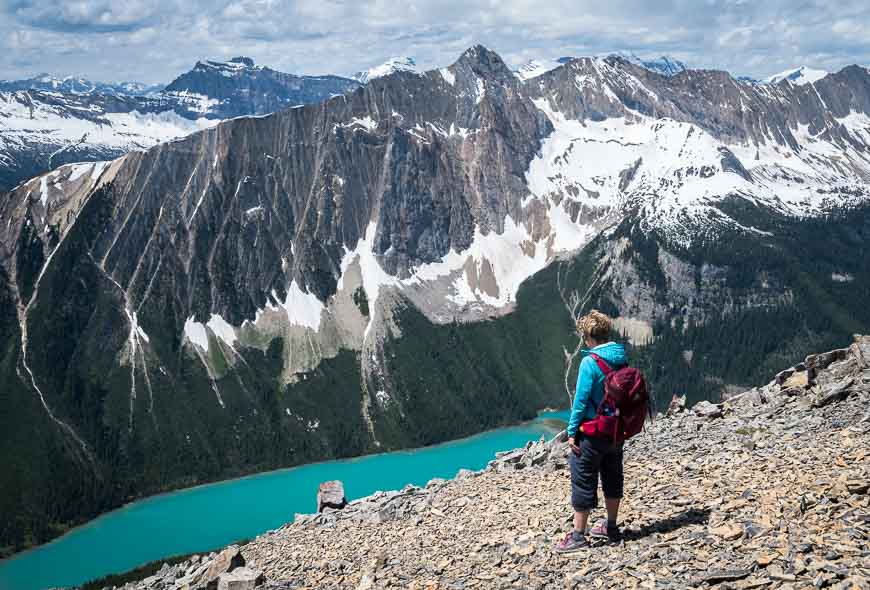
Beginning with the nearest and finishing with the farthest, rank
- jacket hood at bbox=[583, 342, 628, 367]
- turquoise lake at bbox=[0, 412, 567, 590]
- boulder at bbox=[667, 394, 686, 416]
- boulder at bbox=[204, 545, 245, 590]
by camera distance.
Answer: jacket hood at bbox=[583, 342, 628, 367], boulder at bbox=[204, 545, 245, 590], boulder at bbox=[667, 394, 686, 416], turquoise lake at bbox=[0, 412, 567, 590]

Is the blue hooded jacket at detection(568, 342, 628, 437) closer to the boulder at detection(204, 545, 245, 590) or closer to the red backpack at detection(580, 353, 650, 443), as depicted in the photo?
the red backpack at detection(580, 353, 650, 443)

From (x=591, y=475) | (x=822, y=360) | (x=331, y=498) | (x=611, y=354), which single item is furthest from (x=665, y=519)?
(x=822, y=360)

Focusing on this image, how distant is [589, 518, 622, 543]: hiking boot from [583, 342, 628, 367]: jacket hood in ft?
14.1

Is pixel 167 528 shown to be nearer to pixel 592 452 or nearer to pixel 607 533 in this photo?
pixel 607 533

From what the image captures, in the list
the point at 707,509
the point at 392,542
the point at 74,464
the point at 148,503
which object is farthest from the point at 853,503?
the point at 74,464

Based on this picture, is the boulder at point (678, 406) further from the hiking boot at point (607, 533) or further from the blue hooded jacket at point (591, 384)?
the blue hooded jacket at point (591, 384)

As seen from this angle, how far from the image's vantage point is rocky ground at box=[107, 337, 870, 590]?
54.2 feet

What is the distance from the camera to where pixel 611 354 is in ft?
61.4

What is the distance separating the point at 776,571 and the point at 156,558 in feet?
518

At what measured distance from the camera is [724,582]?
50.9ft

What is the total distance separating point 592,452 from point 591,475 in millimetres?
626

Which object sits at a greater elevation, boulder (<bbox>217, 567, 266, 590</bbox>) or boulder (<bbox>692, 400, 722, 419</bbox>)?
boulder (<bbox>692, 400, 722, 419</bbox>)

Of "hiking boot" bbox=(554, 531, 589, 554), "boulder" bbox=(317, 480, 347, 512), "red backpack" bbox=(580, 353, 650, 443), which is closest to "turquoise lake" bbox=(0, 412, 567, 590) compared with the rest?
"boulder" bbox=(317, 480, 347, 512)

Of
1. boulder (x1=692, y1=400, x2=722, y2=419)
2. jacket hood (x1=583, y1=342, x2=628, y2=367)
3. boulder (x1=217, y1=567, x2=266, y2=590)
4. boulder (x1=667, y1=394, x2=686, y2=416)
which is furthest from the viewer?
boulder (x1=667, y1=394, x2=686, y2=416)
